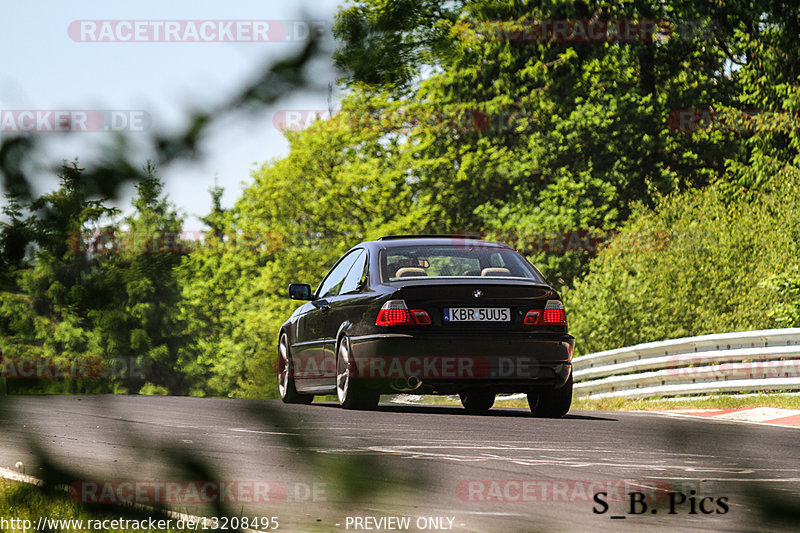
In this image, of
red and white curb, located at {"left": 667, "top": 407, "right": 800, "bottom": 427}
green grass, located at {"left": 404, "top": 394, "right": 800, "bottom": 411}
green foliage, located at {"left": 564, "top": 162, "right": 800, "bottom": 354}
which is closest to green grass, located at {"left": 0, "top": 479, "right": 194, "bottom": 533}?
red and white curb, located at {"left": 667, "top": 407, "right": 800, "bottom": 427}

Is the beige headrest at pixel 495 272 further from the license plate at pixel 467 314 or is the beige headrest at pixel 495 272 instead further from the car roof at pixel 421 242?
the license plate at pixel 467 314

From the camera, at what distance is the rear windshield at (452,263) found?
35.8ft

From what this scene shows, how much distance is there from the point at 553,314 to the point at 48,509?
26.6 ft

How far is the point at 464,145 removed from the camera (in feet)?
117

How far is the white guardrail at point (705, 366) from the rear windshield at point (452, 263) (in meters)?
3.42

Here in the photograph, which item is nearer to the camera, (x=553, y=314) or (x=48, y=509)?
(x=48, y=509)

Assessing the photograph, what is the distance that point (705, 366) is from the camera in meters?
16.5

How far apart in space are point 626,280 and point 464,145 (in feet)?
35.3

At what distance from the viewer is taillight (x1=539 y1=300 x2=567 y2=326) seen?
10484 mm

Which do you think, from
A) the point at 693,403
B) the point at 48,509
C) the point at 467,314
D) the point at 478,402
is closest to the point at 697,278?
the point at 693,403

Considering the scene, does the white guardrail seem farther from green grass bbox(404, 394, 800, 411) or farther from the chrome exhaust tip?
the chrome exhaust tip

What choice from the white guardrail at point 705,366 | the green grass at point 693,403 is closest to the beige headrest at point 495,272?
the white guardrail at point 705,366

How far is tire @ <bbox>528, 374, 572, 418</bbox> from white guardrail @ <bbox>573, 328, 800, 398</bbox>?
256cm

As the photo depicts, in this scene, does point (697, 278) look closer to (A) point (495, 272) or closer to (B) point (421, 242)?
(B) point (421, 242)
